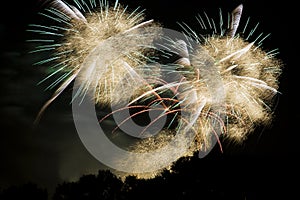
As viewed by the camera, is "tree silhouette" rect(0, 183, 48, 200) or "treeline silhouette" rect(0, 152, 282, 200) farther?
"tree silhouette" rect(0, 183, 48, 200)

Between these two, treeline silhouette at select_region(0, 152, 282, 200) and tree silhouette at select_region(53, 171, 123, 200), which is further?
tree silhouette at select_region(53, 171, 123, 200)

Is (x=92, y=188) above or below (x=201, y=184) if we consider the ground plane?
below

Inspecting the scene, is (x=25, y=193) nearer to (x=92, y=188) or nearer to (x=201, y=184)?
(x=92, y=188)

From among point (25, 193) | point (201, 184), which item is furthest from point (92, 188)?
point (201, 184)

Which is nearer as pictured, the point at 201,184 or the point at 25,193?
the point at 201,184

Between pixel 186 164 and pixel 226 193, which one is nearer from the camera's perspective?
pixel 226 193

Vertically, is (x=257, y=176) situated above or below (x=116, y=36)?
below

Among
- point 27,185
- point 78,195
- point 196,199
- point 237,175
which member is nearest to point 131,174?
point 78,195

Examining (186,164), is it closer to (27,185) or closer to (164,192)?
(164,192)
